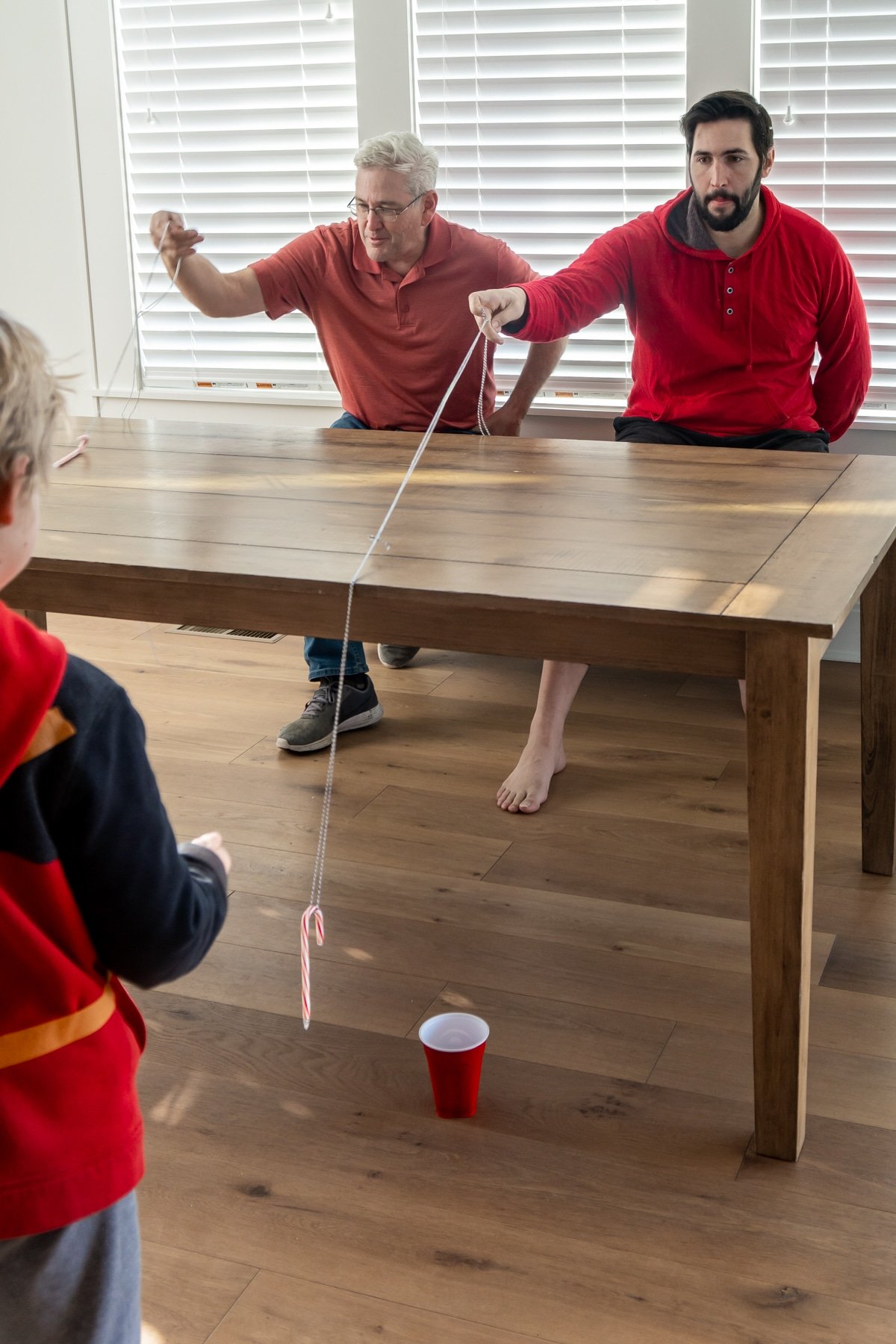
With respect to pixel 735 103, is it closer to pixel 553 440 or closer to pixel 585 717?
pixel 553 440

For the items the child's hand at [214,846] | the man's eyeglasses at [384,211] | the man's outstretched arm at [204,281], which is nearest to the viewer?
the child's hand at [214,846]

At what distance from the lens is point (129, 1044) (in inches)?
37.6

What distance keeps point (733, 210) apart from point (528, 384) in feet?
2.22

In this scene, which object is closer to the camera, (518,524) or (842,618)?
(842,618)

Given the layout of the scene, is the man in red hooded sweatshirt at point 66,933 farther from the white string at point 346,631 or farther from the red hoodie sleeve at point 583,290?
the red hoodie sleeve at point 583,290

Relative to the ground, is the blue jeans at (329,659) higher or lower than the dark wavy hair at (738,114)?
lower

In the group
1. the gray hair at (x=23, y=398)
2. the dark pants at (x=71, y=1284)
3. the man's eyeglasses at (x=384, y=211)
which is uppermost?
the man's eyeglasses at (x=384, y=211)

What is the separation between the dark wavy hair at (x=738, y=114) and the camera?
9.29ft

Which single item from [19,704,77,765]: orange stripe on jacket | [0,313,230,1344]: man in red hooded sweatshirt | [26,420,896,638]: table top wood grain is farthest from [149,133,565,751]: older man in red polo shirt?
[19,704,77,765]: orange stripe on jacket

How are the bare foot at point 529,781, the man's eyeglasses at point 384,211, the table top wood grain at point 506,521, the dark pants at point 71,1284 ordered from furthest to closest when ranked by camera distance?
the man's eyeglasses at point 384,211 → the bare foot at point 529,781 → the table top wood grain at point 506,521 → the dark pants at point 71,1284

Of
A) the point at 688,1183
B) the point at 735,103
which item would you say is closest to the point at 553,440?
the point at 735,103

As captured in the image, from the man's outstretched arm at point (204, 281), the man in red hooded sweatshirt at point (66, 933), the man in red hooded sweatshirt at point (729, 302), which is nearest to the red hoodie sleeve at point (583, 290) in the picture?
the man in red hooded sweatshirt at point (729, 302)

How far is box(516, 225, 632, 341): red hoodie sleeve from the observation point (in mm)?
2877

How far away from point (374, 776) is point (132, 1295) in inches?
73.3
